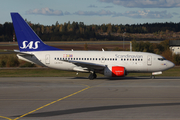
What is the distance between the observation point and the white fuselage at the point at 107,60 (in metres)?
31.7

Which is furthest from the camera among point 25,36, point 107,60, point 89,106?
point 25,36

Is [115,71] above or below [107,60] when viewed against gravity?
below

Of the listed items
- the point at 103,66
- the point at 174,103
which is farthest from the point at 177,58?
the point at 174,103

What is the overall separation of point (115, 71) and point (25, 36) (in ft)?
42.2

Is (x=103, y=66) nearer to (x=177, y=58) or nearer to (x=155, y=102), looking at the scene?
(x=155, y=102)

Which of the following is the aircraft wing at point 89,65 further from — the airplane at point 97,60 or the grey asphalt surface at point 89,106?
the grey asphalt surface at point 89,106

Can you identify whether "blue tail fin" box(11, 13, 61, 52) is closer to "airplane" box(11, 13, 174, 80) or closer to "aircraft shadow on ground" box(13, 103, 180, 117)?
"airplane" box(11, 13, 174, 80)

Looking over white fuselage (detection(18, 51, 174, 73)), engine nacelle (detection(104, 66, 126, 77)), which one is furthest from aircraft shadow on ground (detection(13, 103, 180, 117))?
white fuselage (detection(18, 51, 174, 73))

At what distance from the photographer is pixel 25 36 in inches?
1299

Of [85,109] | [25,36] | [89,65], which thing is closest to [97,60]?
[89,65]

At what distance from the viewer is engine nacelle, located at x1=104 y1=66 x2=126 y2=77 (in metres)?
30.2

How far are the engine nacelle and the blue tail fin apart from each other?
29.7 feet

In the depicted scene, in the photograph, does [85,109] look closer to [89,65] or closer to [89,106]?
[89,106]

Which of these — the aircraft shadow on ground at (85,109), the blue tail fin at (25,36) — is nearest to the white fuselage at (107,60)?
the blue tail fin at (25,36)
